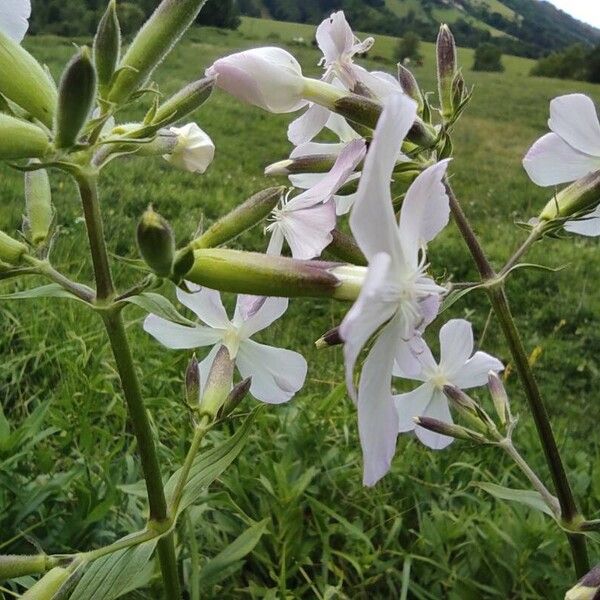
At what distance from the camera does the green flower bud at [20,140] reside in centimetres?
45

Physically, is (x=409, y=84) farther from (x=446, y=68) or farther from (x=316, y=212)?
(x=316, y=212)

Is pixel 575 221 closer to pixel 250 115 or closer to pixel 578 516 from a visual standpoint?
pixel 578 516

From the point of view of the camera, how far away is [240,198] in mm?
2867

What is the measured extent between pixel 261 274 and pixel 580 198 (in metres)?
0.30

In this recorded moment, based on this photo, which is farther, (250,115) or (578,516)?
(250,115)

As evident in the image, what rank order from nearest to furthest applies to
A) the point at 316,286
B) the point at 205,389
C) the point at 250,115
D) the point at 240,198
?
the point at 316,286 → the point at 205,389 → the point at 240,198 → the point at 250,115

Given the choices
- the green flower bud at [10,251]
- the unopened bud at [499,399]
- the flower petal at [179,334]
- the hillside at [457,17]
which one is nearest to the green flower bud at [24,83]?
the green flower bud at [10,251]

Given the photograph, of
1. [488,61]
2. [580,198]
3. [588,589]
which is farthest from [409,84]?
[488,61]

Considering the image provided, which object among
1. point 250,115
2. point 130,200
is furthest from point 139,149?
point 250,115

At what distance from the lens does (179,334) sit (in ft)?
2.29

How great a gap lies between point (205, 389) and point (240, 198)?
2245 millimetres

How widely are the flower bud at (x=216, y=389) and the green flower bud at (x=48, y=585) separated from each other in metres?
0.17

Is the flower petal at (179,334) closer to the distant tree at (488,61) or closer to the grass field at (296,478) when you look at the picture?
Result: the grass field at (296,478)

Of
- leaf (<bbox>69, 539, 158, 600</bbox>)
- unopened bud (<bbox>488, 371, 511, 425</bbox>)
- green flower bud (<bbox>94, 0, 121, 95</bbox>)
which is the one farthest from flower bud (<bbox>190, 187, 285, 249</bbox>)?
unopened bud (<bbox>488, 371, 511, 425</bbox>)
